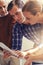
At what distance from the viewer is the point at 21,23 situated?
951mm

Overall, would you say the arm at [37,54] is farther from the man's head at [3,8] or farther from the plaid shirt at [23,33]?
the man's head at [3,8]

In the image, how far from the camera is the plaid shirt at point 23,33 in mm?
931

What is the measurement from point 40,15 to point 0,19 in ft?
0.86

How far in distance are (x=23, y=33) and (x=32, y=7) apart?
17cm

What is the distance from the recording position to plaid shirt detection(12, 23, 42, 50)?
93 cm

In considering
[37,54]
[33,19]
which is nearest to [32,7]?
[33,19]

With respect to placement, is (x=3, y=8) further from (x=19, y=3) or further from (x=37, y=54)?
(x=37, y=54)

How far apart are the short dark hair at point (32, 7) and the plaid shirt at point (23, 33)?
0.30 feet

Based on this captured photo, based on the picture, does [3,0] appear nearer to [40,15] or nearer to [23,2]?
[23,2]

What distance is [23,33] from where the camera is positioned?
0.95 m

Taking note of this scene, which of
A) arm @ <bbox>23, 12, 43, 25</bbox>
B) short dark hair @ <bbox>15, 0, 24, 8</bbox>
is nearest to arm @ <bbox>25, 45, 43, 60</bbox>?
arm @ <bbox>23, 12, 43, 25</bbox>

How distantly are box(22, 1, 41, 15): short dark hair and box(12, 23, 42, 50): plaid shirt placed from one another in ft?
0.30

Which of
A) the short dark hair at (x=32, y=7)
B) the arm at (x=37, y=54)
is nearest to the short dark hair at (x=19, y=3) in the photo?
the short dark hair at (x=32, y=7)

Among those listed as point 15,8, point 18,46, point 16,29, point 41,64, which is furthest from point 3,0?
point 41,64
